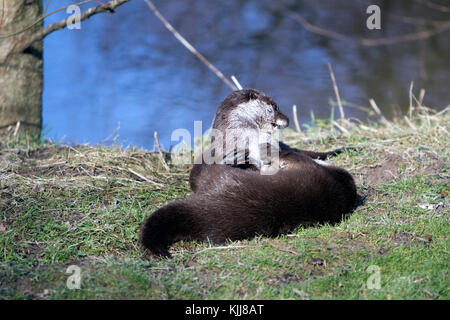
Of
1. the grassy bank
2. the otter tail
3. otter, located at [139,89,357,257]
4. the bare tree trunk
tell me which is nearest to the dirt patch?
the grassy bank

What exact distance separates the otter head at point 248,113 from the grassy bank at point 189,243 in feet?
2.15

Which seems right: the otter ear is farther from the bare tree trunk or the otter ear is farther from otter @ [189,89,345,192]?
the bare tree trunk

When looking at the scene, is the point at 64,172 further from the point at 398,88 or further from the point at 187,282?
the point at 398,88

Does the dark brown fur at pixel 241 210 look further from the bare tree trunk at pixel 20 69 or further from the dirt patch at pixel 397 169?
the bare tree trunk at pixel 20 69

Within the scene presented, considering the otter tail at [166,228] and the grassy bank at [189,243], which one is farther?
the otter tail at [166,228]

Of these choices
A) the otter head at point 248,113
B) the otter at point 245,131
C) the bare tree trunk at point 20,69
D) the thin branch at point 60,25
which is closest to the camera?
the otter at point 245,131

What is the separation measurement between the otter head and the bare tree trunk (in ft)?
8.00

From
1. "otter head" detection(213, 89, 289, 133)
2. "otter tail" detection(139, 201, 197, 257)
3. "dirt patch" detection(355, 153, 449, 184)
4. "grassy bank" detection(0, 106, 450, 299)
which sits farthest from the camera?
"dirt patch" detection(355, 153, 449, 184)

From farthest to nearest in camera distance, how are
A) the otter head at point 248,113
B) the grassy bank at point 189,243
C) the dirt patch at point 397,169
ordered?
the dirt patch at point 397,169, the otter head at point 248,113, the grassy bank at point 189,243

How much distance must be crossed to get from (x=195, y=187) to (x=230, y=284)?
1.30 m

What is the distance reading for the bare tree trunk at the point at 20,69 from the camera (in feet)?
16.3

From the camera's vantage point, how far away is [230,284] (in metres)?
2.60

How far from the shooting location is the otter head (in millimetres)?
3793

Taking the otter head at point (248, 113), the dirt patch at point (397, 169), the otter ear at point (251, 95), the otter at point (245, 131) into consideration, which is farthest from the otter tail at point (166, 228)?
the dirt patch at point (397, 169)
